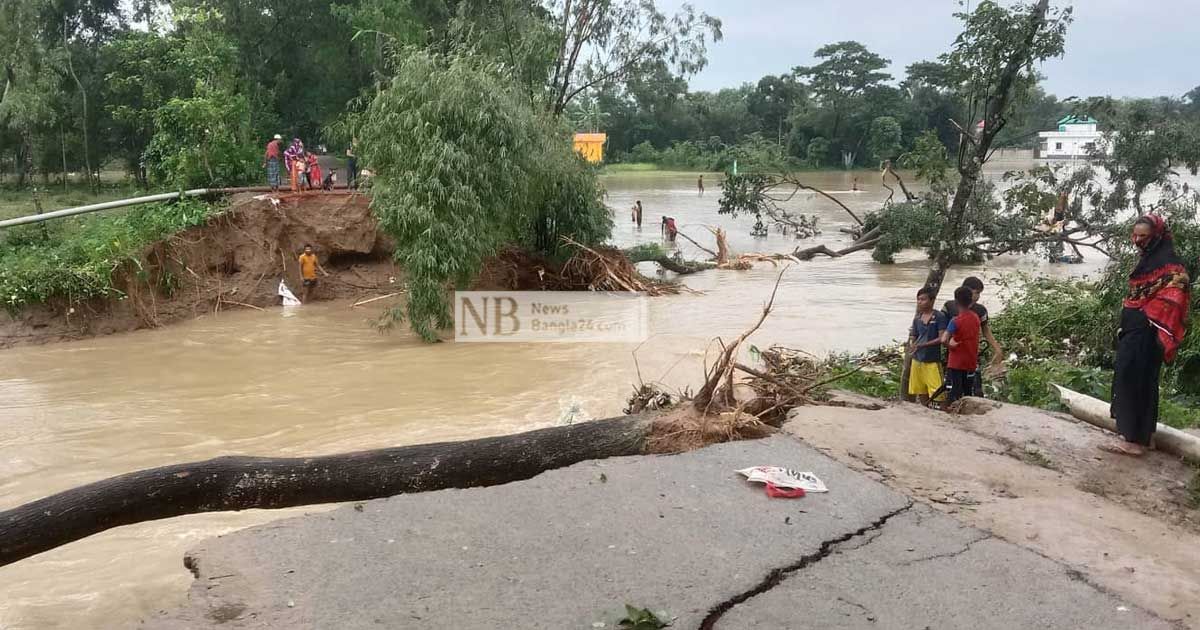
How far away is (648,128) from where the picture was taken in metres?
72.5

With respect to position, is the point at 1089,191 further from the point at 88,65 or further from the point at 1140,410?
the point at 88,65

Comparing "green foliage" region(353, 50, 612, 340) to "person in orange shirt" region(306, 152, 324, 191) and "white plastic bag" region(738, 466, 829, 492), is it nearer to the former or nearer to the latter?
"person in orange shirt" region(306, 152, 324, 191)

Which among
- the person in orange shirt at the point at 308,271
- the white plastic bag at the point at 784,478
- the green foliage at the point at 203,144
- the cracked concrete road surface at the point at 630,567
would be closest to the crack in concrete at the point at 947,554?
the cracked concrete road surface at the point at 630,567

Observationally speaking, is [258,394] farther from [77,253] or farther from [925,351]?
[925,351]

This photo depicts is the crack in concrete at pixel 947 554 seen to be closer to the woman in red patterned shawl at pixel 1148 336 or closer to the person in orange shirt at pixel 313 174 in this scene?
the woman in red patterned shawl at pixel 1148 336

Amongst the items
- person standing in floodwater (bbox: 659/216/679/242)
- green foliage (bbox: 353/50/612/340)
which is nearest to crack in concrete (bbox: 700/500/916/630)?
green foliage (bbox: 353/50/612/340)

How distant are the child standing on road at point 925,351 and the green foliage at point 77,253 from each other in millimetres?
13307

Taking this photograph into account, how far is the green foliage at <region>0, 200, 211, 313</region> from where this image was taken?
14.0 metres

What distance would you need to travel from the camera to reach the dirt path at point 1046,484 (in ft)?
12.4

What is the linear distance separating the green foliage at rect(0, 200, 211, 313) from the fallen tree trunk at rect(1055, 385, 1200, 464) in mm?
14596

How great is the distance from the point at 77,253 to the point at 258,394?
19.7 feet

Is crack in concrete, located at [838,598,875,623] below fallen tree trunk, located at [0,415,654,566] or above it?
below

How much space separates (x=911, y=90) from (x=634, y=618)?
6545 cm

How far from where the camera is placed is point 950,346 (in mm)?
7141
